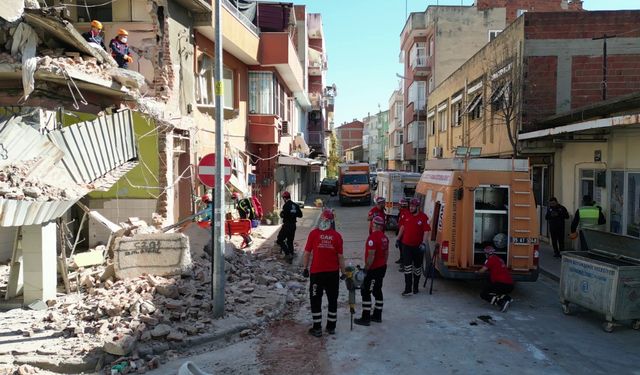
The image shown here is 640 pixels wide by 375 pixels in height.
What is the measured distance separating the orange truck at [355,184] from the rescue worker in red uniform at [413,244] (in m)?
23.8

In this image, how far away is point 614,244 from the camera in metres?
8.14

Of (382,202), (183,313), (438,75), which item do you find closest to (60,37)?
(183,313)

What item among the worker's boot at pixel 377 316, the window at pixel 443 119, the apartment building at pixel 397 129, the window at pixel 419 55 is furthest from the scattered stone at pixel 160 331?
the apartment building at pixel 397 129

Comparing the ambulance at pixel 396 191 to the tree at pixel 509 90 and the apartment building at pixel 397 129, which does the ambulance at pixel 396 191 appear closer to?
the tree at pixel 509 90

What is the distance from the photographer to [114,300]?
7293 mm

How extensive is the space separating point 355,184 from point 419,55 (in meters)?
14.1

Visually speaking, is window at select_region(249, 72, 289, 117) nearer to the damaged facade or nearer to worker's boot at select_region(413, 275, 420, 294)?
the damaged facade

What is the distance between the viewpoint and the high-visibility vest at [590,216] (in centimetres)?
1260

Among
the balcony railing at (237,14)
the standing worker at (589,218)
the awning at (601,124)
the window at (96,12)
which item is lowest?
the standing worker at (589,218)

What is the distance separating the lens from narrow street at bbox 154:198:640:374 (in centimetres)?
599

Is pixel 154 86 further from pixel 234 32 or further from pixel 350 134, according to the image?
pixel 350 134

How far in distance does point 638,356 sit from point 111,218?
10617 millimetres

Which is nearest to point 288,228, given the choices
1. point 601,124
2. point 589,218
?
point 601,124

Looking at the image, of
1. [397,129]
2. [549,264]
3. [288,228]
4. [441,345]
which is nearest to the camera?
[441,345]
